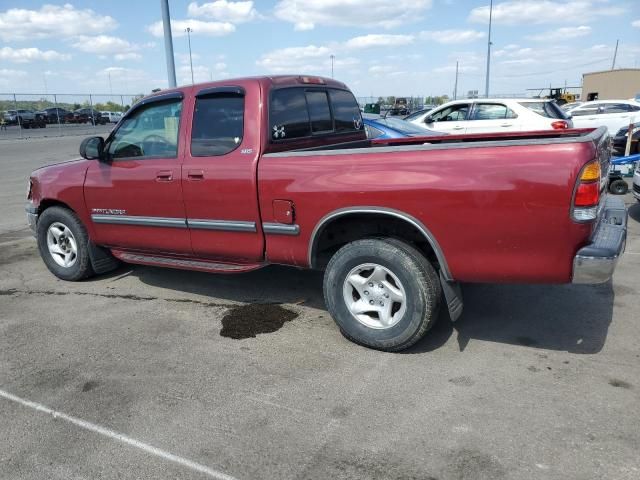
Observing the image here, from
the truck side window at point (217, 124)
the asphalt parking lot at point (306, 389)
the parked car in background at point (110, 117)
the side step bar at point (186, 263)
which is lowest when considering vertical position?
the asphalt parking lot at point (306, 389)

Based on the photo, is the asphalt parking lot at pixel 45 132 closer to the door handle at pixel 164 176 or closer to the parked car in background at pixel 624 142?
the parked car in background at pixel 624 142

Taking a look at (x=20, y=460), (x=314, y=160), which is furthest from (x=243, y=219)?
(x=20, y=460)

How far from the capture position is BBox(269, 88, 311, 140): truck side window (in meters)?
4.30

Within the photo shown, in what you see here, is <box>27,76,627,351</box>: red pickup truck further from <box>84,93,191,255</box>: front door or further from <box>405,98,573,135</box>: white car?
<box>405,98,573,135</box>: white car

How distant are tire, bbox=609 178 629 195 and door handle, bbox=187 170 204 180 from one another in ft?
25.2

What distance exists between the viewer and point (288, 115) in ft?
14.6

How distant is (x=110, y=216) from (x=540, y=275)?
380 cm

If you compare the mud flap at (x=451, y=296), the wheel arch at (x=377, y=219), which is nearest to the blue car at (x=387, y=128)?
the wheel arch at (x=377, y=219)

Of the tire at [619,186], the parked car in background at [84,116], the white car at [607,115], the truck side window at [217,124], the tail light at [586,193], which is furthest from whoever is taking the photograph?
the parked car in background at [84,116]

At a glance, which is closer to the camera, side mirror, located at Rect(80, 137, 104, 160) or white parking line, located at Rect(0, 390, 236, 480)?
white parking line, located at Rect(0, 390, 236, 480)

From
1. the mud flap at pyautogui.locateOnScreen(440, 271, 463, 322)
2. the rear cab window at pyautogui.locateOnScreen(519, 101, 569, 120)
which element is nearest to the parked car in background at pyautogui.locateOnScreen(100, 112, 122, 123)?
the rear cab window at pyautogui.locateOnScreen(519, 101, 569, 120)

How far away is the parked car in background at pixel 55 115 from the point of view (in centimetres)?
4277

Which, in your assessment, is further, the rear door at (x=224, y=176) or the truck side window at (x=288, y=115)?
the truck side window at (x=288, y=115)

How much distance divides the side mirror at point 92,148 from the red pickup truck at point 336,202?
1 centimetres
